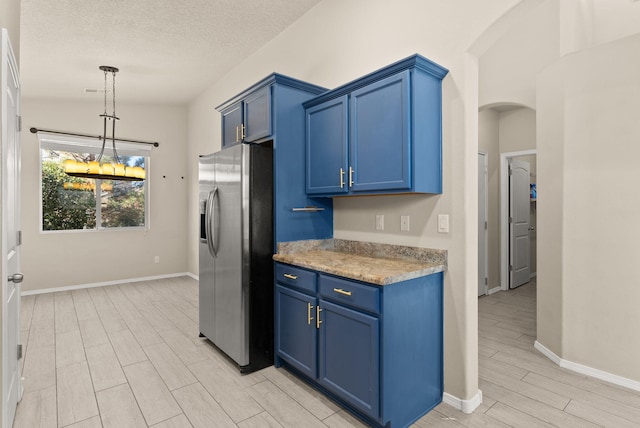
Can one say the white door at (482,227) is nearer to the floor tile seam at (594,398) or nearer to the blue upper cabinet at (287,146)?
the floor tile seam at (594,398)

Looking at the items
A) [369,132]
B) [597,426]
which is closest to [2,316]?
[369,132]

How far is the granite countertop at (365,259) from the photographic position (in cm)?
203

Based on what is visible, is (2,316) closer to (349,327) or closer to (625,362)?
(349,327)

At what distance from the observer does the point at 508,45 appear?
4.17 m

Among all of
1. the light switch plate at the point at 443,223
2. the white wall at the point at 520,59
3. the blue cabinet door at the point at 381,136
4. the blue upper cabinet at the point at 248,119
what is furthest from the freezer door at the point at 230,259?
the white wall at the point at 520,59

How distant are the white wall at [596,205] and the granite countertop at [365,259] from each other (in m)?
1.39

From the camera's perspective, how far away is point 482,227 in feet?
16.4

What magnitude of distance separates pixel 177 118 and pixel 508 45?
17.9 feet

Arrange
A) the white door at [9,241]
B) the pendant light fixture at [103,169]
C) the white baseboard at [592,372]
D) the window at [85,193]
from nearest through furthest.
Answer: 1. the white door at [9,241]
2. the white baseboard at [592,372]
3. the pendant light fixture at [103,169]
4. the window at [85,193]

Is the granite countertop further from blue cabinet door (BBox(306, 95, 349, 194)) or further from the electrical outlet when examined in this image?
blue cabinet door (BBox(306, 95, 349, 194))

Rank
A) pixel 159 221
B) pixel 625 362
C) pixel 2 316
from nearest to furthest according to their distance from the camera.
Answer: pixel 2 316 < pixel 625 362 < pixel 159 221

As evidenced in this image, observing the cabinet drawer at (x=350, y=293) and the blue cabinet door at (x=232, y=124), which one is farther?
the blue cabinet door at (x=232, y=124)

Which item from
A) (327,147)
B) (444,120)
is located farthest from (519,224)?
(327,147)

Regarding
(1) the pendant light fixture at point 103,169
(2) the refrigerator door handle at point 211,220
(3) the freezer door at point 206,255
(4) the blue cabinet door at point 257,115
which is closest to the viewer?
(4) the blue cabinet door at point 257,115
